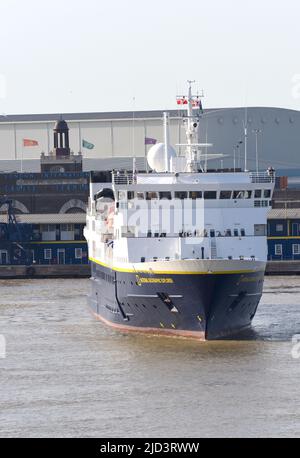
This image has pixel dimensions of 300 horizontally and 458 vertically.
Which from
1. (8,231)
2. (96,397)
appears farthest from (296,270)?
(96,397)

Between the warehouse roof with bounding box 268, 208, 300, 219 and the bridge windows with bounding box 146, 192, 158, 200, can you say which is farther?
the warehouse roof with bounding box 268, 208, 300, 219

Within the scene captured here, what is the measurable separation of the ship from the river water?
1042mm

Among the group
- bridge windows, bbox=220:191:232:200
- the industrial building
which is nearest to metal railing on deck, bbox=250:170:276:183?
bridge windows, bbox=220:191:232:200

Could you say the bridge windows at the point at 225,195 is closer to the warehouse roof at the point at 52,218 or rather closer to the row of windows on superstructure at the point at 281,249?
the row of windows on superstructure at the point at 281,249

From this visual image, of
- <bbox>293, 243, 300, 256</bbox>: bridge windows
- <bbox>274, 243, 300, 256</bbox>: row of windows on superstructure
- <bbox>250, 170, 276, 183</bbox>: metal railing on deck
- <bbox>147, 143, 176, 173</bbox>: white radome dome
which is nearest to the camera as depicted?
<bbox>250, 170, 276, 183</bbox>: metal railing on deck

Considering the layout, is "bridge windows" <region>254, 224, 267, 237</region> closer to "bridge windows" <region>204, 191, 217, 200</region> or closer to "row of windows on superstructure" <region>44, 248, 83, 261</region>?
"bridge windows" <region>204, 191, 217, 200</region>

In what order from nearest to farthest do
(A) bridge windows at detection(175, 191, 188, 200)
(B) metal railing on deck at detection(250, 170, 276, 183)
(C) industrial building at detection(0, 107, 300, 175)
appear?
(A) bridge windows at detection(175, 191, 188, 200)
(B) metal railing on deck at detection(250, 170, 276, 183)
(C) industrial building at detection(0, 107, 300, 175)

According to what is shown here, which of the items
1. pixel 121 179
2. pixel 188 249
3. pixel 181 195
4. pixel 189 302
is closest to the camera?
pixel 189 302

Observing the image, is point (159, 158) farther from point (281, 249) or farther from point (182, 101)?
point (281, 249)

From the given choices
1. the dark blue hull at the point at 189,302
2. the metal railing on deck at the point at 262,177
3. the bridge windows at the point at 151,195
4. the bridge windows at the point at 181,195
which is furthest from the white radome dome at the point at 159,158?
the dark blue hull at the point at 189,302

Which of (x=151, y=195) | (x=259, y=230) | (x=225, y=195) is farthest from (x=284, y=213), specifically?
(x=151, y=195)

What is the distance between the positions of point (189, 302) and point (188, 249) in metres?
3.16

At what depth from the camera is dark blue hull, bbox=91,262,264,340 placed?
56.3 meters

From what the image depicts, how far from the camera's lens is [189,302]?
186 ft
